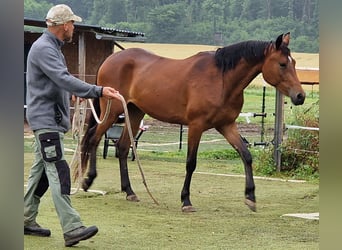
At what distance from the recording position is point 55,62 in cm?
441

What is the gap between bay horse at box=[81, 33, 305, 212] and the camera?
6.77 meters

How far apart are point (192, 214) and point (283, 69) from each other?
5.69 ft

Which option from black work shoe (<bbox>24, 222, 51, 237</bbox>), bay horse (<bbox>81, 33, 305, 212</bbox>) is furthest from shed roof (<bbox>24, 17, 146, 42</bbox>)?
black work shoe (<bbox>24, 222, 51, 237</bbox>)

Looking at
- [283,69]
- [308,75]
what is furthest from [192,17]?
[283,69]

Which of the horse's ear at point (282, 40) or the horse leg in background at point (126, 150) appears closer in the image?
the horse's ear at point (282, 40)

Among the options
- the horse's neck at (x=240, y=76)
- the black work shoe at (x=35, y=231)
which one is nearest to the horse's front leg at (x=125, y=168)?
the horse's neck at (x=240, y=76)

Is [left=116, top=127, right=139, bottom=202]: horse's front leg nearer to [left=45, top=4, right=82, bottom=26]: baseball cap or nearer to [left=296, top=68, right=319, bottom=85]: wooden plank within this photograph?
[left=45, top=4, right=82, bottom=26]: baseball cap

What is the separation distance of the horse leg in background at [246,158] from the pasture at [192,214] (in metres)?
0.13

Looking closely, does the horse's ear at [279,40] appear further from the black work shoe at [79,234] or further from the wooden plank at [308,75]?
the wooden plank at [308,75]

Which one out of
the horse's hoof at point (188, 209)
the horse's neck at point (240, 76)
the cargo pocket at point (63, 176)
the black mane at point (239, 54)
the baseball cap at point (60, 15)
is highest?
the baseball cap at point (60, 15)

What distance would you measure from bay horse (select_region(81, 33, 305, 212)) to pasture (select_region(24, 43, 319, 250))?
1.22 feet

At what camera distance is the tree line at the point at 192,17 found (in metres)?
17.1

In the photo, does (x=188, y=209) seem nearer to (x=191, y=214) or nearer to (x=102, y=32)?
(x=191, y=214)
